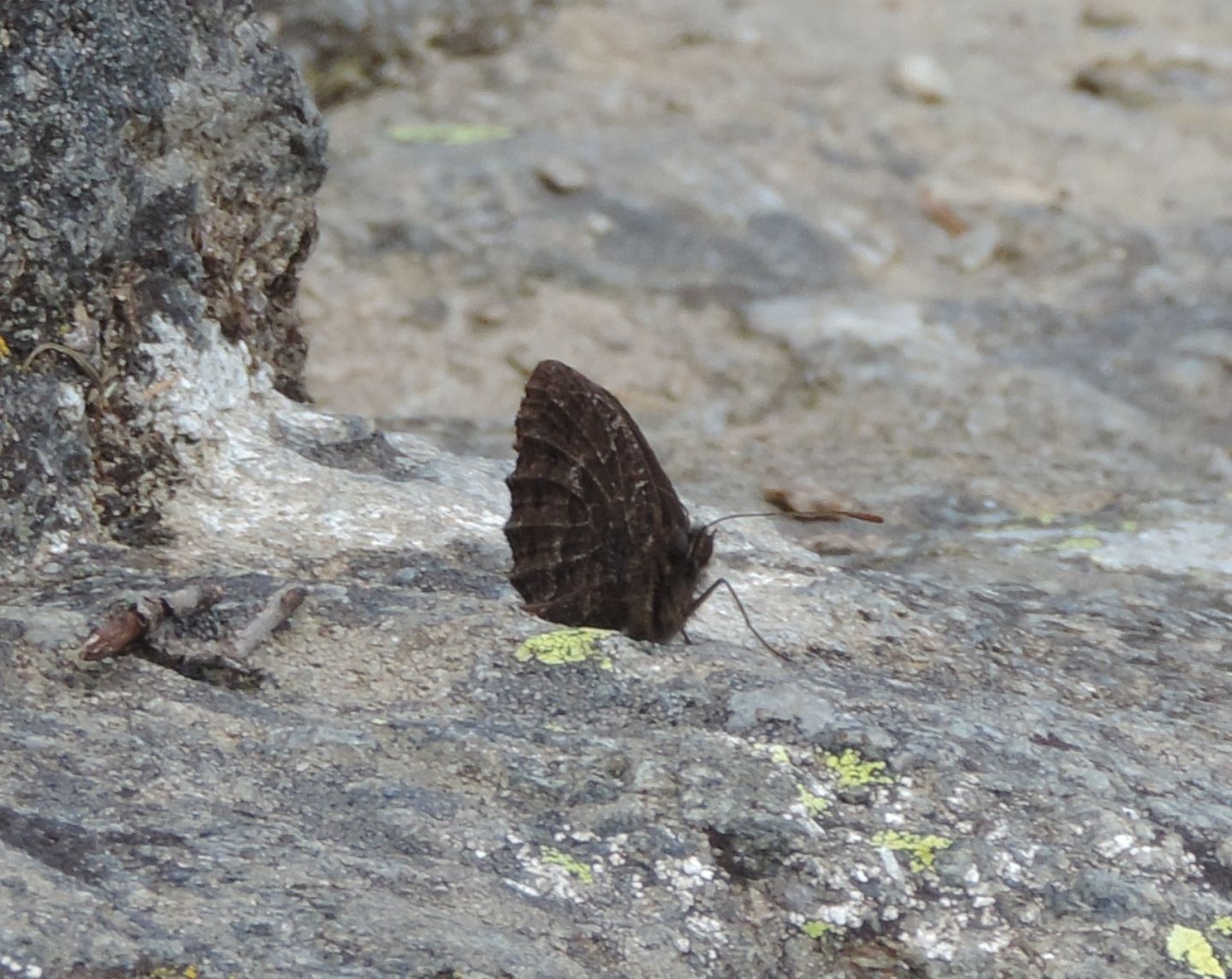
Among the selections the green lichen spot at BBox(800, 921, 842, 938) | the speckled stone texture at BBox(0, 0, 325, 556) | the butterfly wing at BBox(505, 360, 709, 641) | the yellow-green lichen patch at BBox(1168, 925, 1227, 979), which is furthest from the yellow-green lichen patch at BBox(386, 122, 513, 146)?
the yellow-green lichen patch at BBox(1168, 925, 1227, 979)

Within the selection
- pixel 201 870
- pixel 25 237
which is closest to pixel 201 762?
pixel 201 870

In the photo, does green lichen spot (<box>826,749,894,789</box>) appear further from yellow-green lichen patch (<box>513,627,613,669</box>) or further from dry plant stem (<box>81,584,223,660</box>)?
dry plant stem (<box>81,584,223,660</box>)

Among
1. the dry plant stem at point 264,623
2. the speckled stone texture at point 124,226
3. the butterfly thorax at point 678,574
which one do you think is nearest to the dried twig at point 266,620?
the dry plant stem at point 264,623

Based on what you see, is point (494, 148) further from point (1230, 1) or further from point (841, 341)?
point (1230, 1)

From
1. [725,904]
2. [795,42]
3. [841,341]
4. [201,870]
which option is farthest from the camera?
[795,42]

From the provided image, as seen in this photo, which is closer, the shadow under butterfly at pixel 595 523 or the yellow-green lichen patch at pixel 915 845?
A: the yellow-green lichen patch at pixel 915 845

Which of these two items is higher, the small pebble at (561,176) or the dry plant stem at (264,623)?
the small pebble at (561,176)

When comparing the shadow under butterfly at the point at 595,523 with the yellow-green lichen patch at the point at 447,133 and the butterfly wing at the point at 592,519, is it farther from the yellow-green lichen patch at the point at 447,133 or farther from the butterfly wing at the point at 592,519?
the yellow-green lichen patch at the point at 447,133

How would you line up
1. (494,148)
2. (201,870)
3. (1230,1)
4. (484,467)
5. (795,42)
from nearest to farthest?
(201,870), (484,467), (494,148), (795,42), (1230,1)
